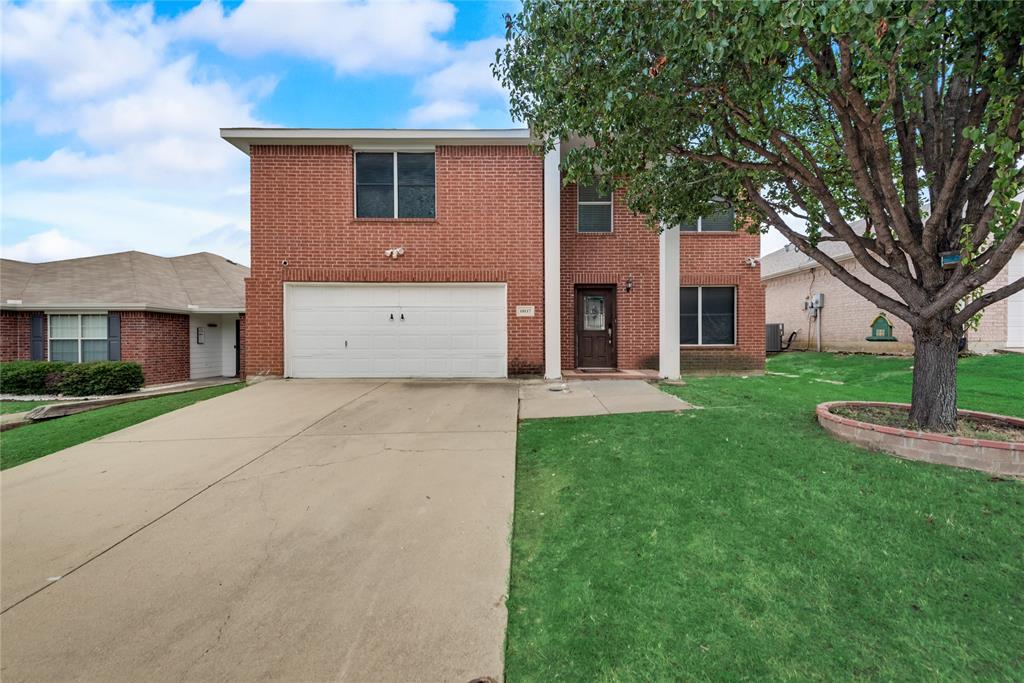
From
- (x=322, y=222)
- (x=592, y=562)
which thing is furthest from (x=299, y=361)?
(x=592, y=562)

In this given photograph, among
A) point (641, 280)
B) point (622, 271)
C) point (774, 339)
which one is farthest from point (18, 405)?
point (774, 339)

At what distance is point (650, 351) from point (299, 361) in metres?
8.10

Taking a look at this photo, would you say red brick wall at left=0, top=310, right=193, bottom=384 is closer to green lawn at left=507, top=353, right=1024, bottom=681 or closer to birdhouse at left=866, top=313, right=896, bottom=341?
green lawn at left=507, top=353, right=1024, bottom=681

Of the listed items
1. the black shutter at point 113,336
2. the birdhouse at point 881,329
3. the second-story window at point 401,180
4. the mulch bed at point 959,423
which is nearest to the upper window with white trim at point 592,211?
the second-story window at point 401,180

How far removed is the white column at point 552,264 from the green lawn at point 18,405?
36.7 ft

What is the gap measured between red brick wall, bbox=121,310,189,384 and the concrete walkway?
483 inches

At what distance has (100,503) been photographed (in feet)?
11.1

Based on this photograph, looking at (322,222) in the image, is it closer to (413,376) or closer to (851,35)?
(413,376)

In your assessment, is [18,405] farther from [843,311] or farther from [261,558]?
[843,311]

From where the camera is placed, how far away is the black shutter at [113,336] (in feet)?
40.8

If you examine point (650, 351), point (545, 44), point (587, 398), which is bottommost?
point (587, 398)

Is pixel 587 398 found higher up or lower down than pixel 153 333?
lower down

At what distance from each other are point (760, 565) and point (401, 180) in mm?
9160

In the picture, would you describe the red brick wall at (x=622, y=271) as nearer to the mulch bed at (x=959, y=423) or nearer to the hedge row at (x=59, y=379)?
the mulch bed at (x=959, y=423)
